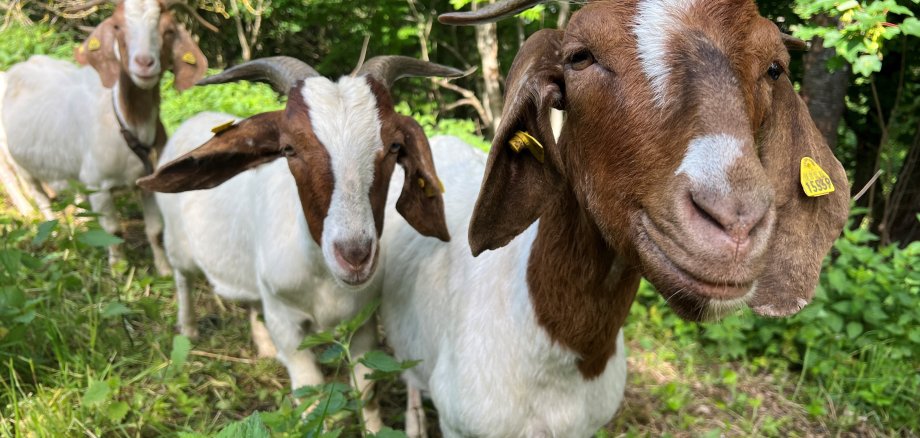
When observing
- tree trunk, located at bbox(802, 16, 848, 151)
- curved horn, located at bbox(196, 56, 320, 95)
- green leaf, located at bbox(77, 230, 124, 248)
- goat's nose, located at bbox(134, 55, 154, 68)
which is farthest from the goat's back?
tree trunk, located at bbox(802, 16, 848, 151)

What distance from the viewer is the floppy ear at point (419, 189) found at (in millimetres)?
2746

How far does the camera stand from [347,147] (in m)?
2.54

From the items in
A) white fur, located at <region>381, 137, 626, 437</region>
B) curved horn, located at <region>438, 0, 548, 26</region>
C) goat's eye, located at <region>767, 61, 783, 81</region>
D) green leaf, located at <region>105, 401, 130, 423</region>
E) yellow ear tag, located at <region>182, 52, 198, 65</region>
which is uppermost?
curved horn, located at <region>438, 0, 548, 26</region>

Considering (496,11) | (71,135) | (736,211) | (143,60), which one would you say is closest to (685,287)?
(736,211)

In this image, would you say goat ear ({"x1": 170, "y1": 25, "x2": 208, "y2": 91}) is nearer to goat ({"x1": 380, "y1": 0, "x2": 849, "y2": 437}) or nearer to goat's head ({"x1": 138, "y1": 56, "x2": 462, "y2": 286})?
goat's head ({"x1": 138, "y1": 56, "x2": 462, "y2": 286})

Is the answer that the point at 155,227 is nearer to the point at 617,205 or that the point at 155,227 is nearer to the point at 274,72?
the point at 274,72

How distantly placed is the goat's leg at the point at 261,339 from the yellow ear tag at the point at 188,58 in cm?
211

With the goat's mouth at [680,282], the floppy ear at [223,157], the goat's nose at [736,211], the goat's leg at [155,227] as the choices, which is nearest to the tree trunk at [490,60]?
the goat's leg at [155,227]

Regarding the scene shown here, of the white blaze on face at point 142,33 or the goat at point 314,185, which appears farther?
the white blaze on face at point 142,33

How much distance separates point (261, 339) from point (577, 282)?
9.65ft

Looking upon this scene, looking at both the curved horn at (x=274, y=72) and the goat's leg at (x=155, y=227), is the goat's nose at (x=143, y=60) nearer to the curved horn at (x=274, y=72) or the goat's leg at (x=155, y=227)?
the goat's leg at (x=155, y=227)

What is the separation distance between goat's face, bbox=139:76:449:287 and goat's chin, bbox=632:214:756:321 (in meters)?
1.30

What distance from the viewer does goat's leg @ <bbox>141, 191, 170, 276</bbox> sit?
5.10 meters

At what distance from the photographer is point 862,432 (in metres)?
3.73
